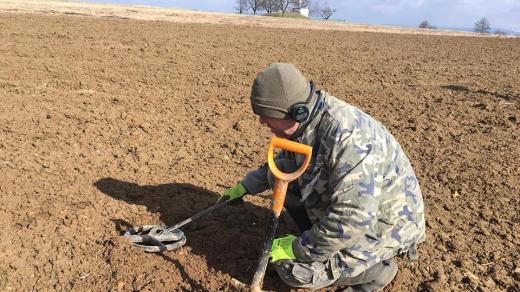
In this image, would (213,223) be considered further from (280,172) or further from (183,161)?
(280,172)

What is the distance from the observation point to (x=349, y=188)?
8.06ft

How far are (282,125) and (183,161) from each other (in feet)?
8.15

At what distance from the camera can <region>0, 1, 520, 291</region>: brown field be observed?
3312 mm

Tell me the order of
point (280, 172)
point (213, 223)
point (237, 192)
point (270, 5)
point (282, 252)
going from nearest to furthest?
point (280, 172) < point (282, 252) < point (237, 192) < point (213, 223) < point (270, 5)

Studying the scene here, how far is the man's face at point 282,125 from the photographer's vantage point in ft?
8.39

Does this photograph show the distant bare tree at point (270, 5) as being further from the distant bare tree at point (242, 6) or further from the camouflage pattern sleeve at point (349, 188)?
the camouflage pattern sleeve at point (349, 188)

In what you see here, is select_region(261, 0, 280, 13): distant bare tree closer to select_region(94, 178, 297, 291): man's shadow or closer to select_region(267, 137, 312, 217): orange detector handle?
select_region(94, 178, 297, 291): man's shadow

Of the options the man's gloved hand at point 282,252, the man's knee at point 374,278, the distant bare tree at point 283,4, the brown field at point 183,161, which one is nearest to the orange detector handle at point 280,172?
the man's gloved hand at point 282,252

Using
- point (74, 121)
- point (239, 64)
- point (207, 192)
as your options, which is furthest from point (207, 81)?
point (207, 192)

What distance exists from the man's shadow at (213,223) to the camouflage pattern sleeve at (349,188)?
81cm

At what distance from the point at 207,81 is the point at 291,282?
17.7 ft

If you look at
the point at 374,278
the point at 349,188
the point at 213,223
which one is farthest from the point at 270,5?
the point at 349,188

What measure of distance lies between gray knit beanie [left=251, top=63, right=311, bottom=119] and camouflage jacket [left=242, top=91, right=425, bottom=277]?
0.17 m

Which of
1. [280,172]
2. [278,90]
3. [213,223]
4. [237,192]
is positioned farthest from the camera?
[213,223]
